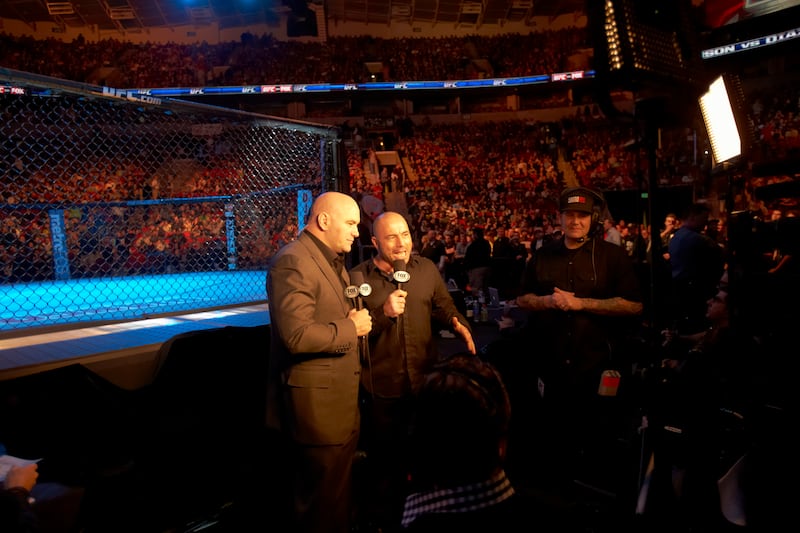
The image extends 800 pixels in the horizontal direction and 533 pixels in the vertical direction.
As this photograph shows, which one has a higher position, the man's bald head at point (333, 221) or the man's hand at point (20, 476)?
the man's bald head at point (333, 221)

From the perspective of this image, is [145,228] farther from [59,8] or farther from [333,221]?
[59,8]

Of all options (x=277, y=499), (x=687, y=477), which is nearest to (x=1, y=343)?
(x=277, y=499)

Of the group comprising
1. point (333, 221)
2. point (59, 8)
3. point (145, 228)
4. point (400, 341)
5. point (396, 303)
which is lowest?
point (400, 341)

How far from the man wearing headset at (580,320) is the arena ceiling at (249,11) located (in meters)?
19.5

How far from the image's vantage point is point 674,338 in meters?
3.32

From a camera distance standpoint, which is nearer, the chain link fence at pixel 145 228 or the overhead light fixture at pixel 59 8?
the chain link fence at pixel 145 228

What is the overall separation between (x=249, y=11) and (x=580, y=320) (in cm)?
2363

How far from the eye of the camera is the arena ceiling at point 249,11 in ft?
63.2

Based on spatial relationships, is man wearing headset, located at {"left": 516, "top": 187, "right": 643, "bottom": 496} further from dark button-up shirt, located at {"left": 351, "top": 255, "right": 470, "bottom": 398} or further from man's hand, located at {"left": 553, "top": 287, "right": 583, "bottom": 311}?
dark button-up shirt, located at {"left": 351, "top": 255, "right": 470, "bottom": 398}

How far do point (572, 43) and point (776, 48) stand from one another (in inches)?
866

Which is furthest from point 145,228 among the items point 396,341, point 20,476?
point 20,476

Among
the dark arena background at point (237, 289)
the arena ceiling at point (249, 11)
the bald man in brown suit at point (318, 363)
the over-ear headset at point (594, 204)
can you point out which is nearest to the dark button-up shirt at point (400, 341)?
the bald man in brown suit at point (318, 363)

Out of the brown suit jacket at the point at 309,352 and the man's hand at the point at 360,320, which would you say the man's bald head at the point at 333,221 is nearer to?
the brown suit jacket at the point at 309,352

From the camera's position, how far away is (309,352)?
1.99 meters
